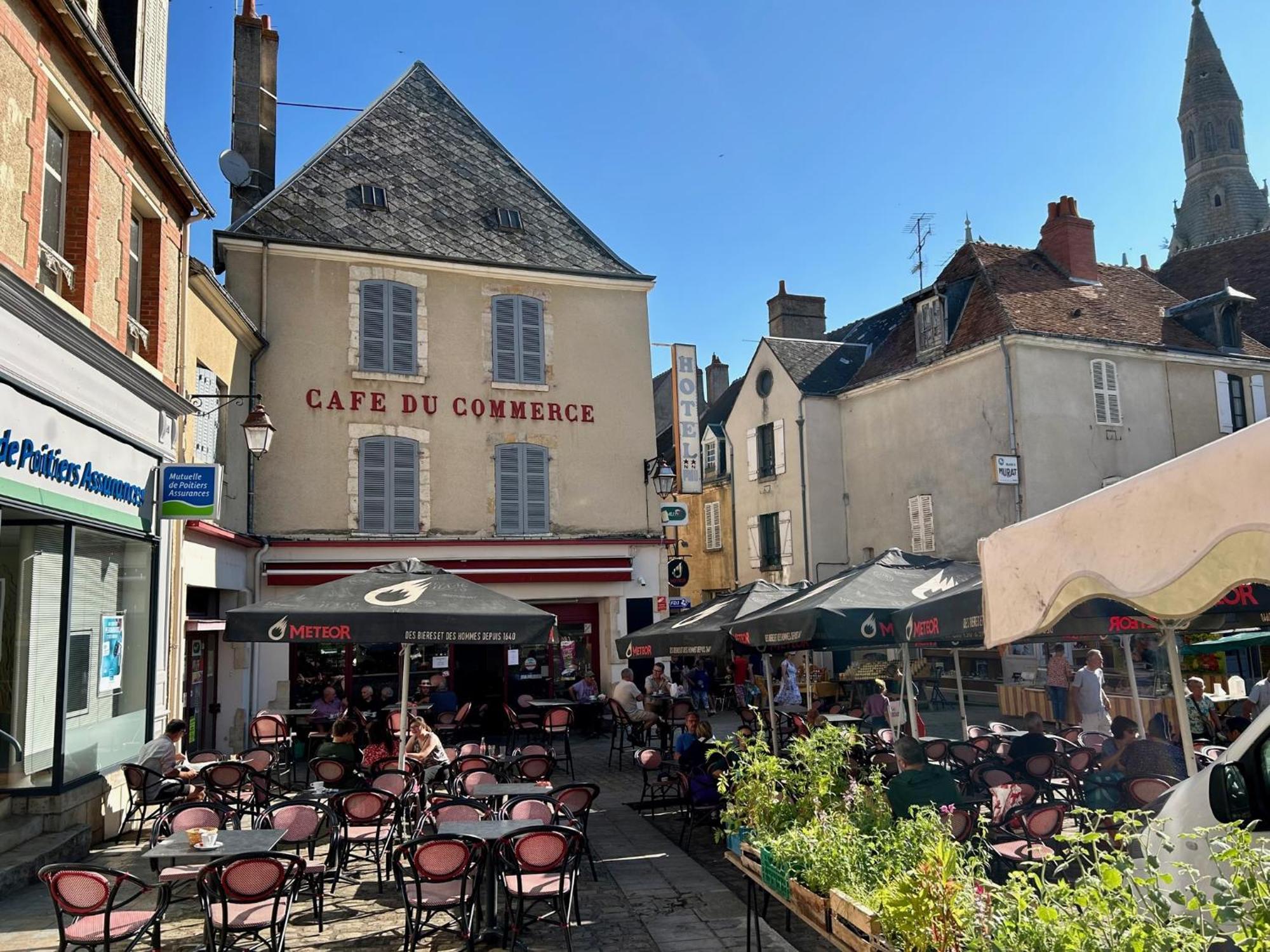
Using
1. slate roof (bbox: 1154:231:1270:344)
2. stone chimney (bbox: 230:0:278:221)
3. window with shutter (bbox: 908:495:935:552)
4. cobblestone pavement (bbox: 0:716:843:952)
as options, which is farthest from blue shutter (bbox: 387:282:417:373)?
slate roof (bbox: 1154:231:1270:344)

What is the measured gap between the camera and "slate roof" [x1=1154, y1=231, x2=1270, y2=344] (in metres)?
25.8

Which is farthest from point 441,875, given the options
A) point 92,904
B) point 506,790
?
point 506,790

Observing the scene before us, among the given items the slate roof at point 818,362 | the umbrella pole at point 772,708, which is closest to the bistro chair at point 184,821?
the umbrella pole at point 772,708

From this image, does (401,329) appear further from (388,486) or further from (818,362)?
(818,362)

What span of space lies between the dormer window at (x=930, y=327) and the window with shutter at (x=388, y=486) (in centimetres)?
1279

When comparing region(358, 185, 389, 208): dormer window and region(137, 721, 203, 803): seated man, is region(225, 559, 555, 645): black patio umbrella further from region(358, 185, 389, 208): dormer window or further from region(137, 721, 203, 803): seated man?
region(358, 185, 389, 208): dormer window

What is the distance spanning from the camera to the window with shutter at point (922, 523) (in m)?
22.9

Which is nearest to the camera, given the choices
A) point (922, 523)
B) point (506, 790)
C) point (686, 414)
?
point (506, 790)

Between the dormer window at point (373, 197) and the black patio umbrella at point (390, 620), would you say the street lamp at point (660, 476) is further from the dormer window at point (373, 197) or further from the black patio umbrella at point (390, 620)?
the black patio umbrella at point (390, 620)

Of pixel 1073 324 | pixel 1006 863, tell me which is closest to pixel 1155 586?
pixel 1006 863

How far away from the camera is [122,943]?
5879mm

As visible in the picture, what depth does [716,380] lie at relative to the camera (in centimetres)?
3647

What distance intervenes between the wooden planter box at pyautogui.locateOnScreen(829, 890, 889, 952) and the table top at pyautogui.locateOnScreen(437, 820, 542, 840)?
7.11 ft

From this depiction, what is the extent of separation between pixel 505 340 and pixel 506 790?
36.2 ft
